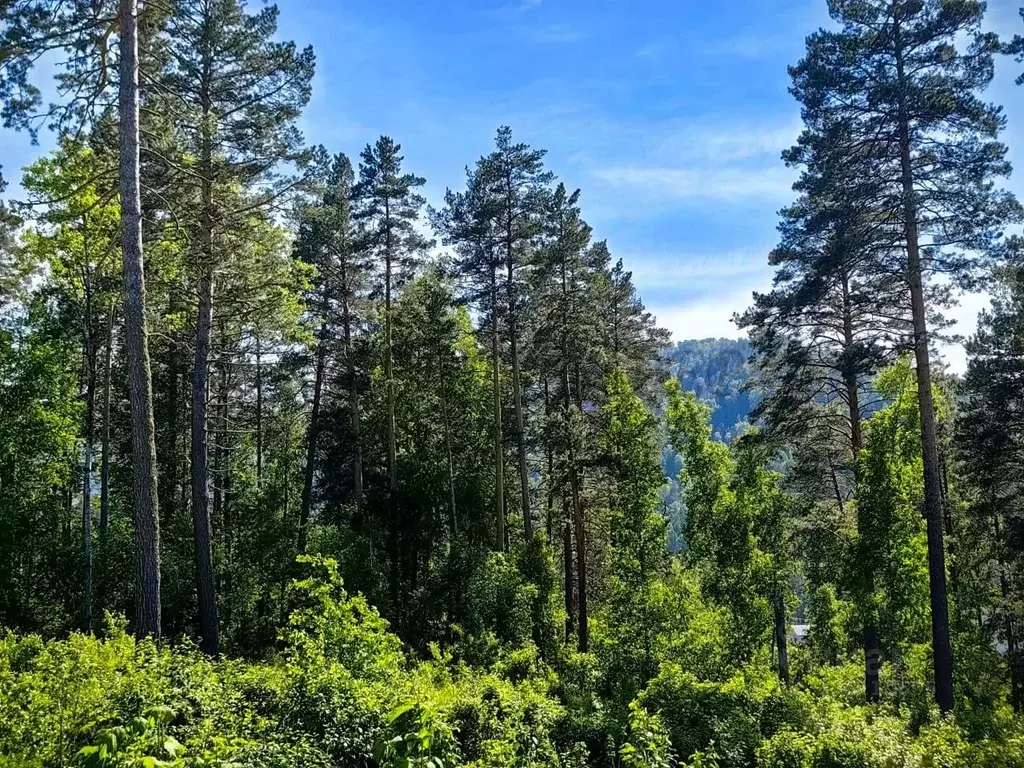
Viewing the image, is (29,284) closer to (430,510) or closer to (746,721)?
(430,510)

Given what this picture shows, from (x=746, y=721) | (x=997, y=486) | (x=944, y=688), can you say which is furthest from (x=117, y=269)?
(x=997, y=486)

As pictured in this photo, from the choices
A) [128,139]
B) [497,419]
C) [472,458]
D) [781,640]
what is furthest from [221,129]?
[781,640]

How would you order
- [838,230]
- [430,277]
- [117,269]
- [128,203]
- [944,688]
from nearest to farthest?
[128,203] → [944,688] → [838,230] → [117,269] → [430,277]

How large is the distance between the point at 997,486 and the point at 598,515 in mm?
11198

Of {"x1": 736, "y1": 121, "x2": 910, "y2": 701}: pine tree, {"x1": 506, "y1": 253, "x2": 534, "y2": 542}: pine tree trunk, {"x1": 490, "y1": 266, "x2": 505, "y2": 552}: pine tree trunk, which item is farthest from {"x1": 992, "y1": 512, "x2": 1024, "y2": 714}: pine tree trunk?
{"x1": 490, "y1": 266, "x2": 505, "y2": 552}: pine tree trunk

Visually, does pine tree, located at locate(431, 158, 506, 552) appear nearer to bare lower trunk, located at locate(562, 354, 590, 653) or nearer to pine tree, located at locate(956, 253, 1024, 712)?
bare lower trunk, located at locate(562, 354, 590, 653)

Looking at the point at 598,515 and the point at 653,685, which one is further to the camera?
the point at 598,515

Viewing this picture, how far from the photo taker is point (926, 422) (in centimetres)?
1207

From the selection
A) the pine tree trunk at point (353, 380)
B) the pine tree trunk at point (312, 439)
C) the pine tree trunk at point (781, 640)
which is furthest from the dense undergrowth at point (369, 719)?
the pine tree trunk at point (353, 380)

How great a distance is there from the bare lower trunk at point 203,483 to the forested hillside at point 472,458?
71mm

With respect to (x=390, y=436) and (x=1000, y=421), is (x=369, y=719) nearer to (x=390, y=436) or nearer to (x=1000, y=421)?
(x=390, y=436)

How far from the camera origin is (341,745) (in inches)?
253

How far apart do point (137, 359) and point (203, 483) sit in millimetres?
4949

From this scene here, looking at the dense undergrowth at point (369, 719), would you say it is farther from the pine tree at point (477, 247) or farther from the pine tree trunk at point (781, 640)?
the pine tree at point (477, 247)
